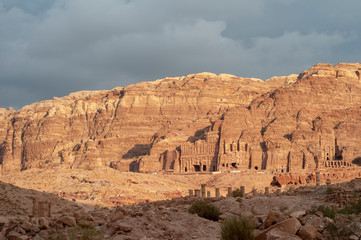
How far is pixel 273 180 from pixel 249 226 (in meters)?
55.5

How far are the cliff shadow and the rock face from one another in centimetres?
26

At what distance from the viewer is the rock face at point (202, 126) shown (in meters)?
85.0

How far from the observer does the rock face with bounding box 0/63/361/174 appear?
85000mm

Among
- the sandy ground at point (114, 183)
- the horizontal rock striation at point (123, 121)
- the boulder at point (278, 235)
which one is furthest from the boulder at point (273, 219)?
the horizontal rock striation at point (123, 121)

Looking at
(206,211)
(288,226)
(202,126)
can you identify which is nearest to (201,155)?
(202,126)

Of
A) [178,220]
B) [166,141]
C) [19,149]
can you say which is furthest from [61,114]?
[178,220]

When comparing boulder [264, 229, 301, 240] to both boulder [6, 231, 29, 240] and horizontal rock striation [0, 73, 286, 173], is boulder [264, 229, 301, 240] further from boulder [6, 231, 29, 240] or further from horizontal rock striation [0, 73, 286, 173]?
horizontal rock striation [0, 73, 286, 173]

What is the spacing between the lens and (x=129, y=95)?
12419 centimetres

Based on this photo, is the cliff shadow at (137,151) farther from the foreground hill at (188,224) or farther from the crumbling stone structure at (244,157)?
the foreground hill at (188,224)

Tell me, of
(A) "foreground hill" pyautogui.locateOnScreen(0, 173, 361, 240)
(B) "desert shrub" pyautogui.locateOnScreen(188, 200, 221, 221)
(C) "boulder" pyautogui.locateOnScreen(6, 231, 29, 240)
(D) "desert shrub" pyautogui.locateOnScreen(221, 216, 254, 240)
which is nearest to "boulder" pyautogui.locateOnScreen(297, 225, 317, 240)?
(A) "foreground hill" pyautogui.locateOnScreen(0, 173, 361, 240)

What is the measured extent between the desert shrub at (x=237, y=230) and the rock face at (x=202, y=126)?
62804 millimetres

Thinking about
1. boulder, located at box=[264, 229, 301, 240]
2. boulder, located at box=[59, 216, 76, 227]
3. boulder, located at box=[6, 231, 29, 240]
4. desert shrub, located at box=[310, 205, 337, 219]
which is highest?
desert shrub, located at box=[310, 205, 337, 219]

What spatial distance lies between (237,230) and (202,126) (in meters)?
85.7

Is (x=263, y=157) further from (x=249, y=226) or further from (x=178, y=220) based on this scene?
(x=249, y=226)
